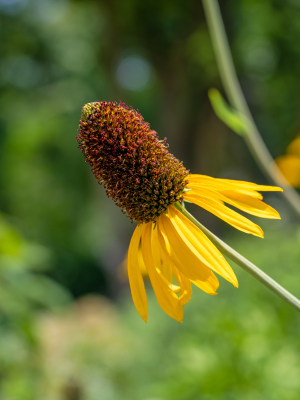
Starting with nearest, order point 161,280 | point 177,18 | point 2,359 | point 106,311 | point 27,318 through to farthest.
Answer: point 161,280 < point 27,318 < point 2,359 < point 106,311 < point 177,18

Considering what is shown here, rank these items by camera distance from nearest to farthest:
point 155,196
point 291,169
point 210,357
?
point 155,196 < point 291,169 < point 210,357

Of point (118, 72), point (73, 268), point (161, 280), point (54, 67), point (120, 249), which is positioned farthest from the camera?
point (73, 268)


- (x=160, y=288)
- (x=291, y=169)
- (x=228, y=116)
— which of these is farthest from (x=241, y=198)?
(x=291, y=169)

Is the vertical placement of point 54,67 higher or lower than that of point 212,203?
higher

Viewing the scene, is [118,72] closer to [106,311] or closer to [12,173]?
[12,173]

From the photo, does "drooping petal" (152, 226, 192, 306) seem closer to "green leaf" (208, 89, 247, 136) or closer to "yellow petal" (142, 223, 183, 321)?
"yellow petal" (142, 223, 183, 321)

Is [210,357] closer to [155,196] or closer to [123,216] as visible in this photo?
[155,196]

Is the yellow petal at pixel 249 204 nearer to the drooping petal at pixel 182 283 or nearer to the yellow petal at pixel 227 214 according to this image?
the yellow petal at pixel 227 214

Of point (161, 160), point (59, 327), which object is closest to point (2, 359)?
point (161, 160)

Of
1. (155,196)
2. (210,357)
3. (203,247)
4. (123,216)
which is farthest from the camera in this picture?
(123,216)
